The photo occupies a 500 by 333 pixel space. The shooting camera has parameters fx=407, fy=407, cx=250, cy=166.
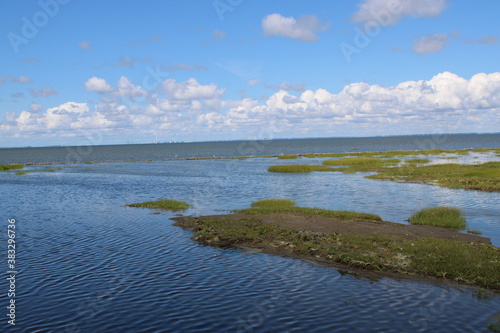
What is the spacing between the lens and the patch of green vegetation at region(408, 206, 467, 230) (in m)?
32.1

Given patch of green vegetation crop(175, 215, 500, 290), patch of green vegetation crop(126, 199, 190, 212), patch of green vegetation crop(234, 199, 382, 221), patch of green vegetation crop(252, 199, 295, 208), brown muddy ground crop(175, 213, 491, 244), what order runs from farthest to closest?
patch of green vegetation crop(126, 199, 190, 212) < patch of green vegetation crop(252, 199, 295, 208) < patch of green vegetation crop(234, 199, 382, 221) < brown muddy ground crop(175, 213, 491, 244) < patch of green vegetation crop(175, 215, 500, 290)

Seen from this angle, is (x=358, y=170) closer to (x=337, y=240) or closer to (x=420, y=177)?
(x=420, y=177)

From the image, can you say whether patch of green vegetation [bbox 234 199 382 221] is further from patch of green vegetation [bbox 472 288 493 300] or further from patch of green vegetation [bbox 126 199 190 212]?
patch of green vegetation [bbox 472 288 493 300]

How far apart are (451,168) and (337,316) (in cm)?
6897

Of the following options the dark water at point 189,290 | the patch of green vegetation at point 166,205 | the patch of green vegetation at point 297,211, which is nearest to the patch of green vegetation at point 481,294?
the dark water at point 189,290

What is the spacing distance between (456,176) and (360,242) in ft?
153

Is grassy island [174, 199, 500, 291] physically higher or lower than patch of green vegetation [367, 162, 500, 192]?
lower

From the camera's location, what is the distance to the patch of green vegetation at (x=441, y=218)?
105 feet

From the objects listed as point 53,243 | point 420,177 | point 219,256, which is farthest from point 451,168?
point 53,243

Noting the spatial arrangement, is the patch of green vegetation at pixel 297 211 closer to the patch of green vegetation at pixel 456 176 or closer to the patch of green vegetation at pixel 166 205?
the patch of green vegetation at pixel 166 205

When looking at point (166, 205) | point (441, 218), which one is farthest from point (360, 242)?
point (166, 205)

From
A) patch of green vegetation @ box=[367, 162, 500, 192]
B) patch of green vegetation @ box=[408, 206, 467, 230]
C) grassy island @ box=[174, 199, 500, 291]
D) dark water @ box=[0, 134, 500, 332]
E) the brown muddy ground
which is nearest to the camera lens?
dark water @ box=[0, 134, 500, 332]

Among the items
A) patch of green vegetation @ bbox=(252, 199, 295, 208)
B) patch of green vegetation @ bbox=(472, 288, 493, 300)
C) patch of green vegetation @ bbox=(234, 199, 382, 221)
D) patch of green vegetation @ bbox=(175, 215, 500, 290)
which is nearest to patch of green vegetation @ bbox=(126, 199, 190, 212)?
patch of green vegetation @ bbox=(234, 199, 382, 221)

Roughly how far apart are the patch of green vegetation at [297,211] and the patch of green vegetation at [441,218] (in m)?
3.22
